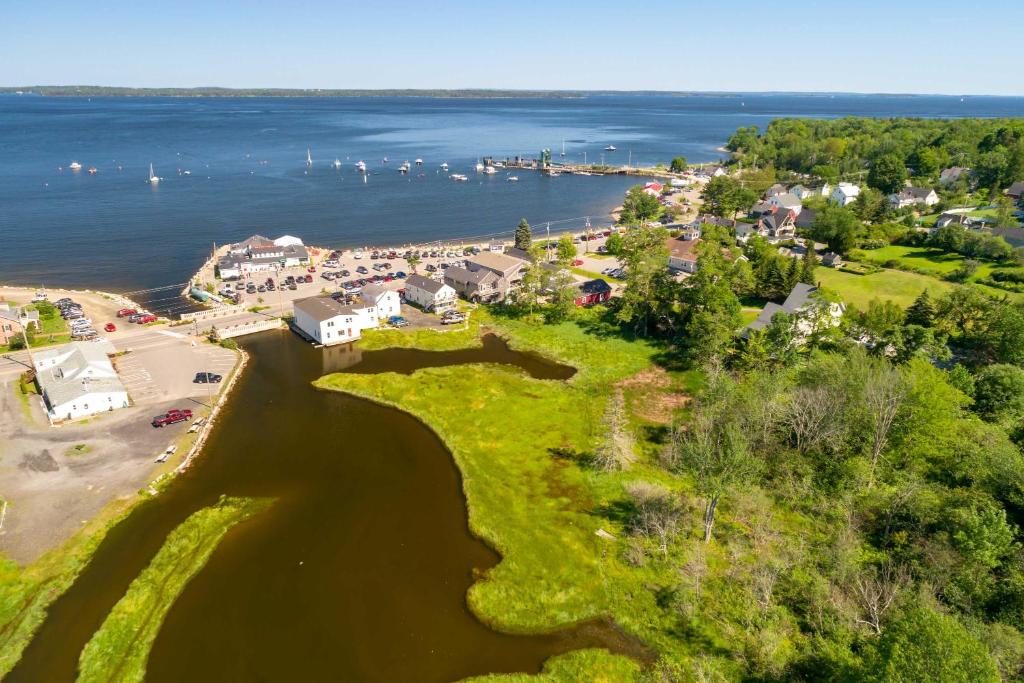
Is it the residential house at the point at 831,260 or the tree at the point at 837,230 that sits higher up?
the tree at the point at 837,230

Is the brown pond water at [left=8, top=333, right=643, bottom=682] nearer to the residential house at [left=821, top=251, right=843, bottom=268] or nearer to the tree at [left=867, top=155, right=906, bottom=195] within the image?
the residential house at [left=821, top=251, right=843, bottom=268]

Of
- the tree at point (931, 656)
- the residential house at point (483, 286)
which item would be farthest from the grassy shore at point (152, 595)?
the residential house at point (483, 286)

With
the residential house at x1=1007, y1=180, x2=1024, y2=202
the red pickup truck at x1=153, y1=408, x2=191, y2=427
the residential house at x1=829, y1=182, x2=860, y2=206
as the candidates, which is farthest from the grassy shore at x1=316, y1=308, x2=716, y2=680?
the residential house at x1=1007, y1=180, x2=1024, y2=202

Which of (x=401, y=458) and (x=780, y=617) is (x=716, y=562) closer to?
(x=780, y=617)

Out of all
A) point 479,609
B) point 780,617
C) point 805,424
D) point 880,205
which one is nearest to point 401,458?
point 479,609

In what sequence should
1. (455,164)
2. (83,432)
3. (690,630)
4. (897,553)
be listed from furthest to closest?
(455,164) < (83,432) < (897,553) < (690,630)

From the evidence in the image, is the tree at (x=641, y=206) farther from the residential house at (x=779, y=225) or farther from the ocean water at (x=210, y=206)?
the residential house at (x=779, y=225)
